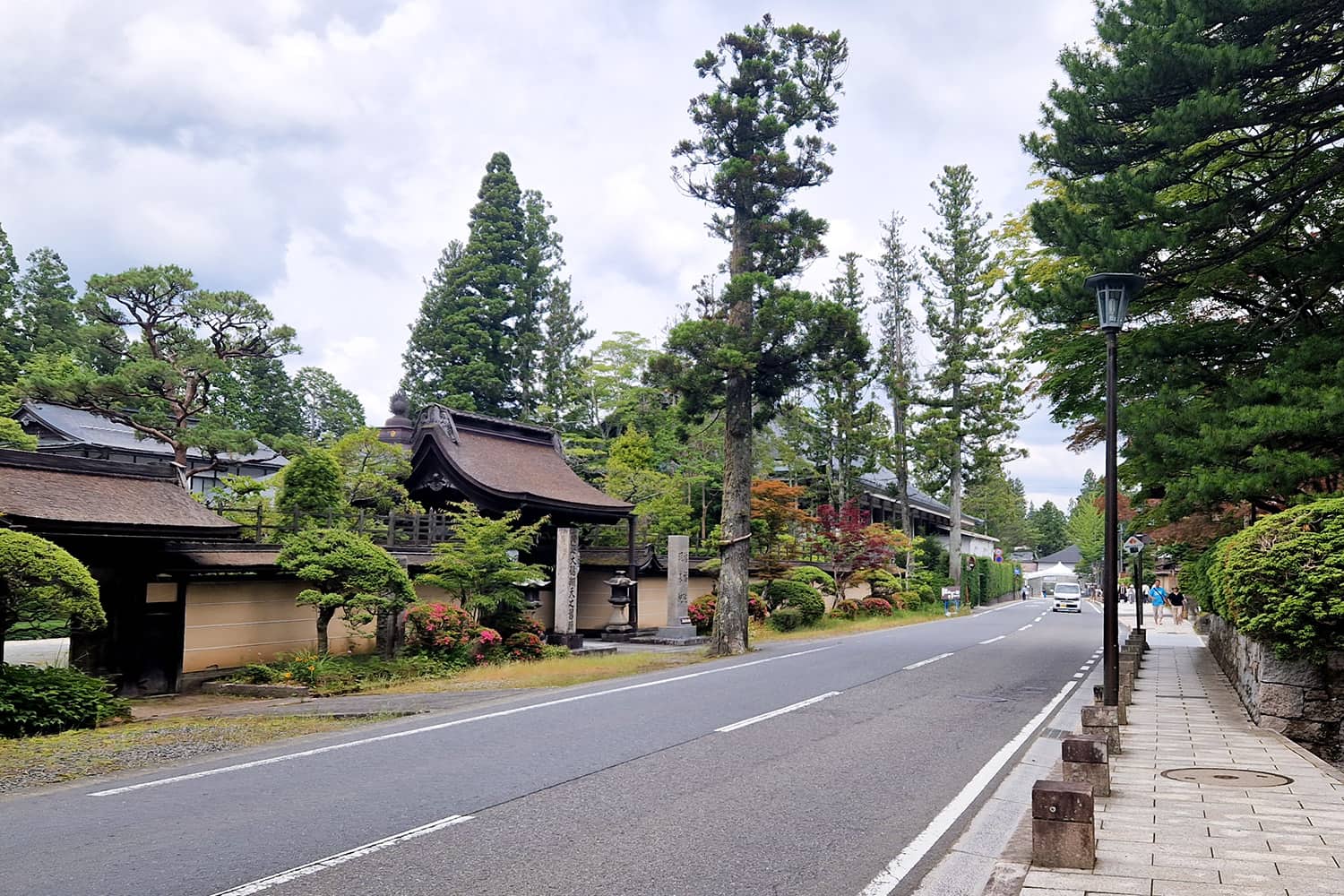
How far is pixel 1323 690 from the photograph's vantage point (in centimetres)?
961

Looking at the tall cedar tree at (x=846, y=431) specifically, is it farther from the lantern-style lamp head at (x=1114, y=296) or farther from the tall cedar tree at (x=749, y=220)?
the lantern-style lamp head at (x=1114, y=296)

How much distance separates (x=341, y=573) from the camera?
15719 mm

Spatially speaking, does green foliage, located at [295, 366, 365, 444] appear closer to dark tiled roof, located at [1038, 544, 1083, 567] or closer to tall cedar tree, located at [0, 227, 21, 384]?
tall cedar tree, located at [0, 227, 21, 384]

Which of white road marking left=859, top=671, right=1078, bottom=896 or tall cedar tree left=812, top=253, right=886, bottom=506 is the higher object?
tall cedar tree left=812, top=253, right=886, bottom=506

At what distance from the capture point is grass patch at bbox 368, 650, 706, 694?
14.8m

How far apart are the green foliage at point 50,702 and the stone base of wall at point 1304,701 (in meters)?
14.2

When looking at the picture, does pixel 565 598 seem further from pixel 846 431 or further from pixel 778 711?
pixel 846 431

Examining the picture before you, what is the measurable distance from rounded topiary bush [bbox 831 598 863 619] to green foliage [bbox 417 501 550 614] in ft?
58.6

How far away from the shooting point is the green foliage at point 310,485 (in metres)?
17.3

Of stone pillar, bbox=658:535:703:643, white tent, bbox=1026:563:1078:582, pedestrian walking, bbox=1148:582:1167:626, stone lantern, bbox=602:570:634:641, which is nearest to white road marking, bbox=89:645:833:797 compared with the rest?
stone pillar, bbox=658:535:703:643

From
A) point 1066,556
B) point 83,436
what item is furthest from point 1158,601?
point 1066,556

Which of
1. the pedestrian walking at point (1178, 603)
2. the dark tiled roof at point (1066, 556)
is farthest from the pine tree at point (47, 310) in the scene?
the dark tiled roof at point (1066, 556)

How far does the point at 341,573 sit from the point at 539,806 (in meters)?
10.5

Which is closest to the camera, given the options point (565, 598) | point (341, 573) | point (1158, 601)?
point (341, 573)
